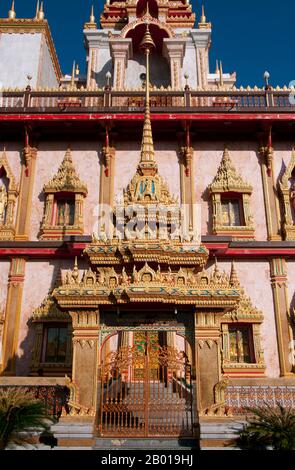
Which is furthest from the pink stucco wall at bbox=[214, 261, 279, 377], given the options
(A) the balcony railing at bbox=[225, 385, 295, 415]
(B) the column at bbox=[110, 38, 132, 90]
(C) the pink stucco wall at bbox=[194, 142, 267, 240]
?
(B) the column at bbox=[110, 38, 132, 90]

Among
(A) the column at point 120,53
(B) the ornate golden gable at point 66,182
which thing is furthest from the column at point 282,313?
(A) the column at point 120,53

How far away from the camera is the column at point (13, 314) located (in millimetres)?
15148

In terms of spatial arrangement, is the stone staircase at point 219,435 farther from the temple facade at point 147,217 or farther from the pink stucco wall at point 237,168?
the pink stucco wall at point 237,168

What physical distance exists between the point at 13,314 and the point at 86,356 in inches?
265

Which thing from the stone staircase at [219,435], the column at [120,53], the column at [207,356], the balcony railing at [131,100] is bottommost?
the stone staircase at [219,435]

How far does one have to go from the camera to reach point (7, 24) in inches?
942

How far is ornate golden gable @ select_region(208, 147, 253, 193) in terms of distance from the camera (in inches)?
680

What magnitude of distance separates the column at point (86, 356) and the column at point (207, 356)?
7.14 feet

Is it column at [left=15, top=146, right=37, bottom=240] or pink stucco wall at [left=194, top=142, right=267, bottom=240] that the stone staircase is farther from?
column at [left=15, top=146, right=37, bottom=240]

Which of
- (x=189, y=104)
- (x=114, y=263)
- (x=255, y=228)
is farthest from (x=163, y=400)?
(x=189, y=104)

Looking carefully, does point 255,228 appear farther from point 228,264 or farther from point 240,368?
point 240,368

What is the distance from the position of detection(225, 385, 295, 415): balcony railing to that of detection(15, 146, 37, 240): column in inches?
392

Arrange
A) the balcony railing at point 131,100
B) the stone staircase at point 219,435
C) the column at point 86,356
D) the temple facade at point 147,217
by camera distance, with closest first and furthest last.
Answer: the stone staircase at point 219,435 < the column at point 86,356 < the temple facade at point 147,217 < the balcony railing at point 131,100

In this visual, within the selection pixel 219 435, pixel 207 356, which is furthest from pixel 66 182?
pixel 219 435
